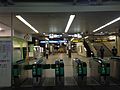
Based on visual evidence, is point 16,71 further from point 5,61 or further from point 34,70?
point 34,70

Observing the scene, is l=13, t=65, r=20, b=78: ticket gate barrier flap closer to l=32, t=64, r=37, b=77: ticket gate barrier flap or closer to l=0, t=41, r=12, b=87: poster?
l=0, t=41, r=12, b=87: poster

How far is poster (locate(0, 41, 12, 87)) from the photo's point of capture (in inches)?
455

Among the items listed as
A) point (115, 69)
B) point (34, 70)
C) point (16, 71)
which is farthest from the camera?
point (115, 69)

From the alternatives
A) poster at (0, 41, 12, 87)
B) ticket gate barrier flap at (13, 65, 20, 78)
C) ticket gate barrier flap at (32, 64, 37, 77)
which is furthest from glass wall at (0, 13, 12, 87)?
ticket gate barrier flap at (32, 64, 37, 77)

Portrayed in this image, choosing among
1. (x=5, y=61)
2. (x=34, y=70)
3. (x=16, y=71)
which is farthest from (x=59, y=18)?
(x=5, y=61)

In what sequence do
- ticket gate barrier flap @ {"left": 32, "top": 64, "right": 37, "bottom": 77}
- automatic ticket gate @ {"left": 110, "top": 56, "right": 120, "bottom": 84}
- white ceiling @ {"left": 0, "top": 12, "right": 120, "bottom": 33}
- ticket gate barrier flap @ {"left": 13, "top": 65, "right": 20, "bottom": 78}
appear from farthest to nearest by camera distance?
automatic ticket gate @ {"left": 110, "top": 56, "right": 120, "bottom": 84} < ticket gate barrier flap @ {"left": 32, "top": 64, "right": 37, "bottom": 77} < ticket gate barrier flap @ {"left": 13, "top": 65, "right": 20, "bottom": 78} < white ceiling @ {"left": 0, "top": 12, "right": 120, "bottom": 33}

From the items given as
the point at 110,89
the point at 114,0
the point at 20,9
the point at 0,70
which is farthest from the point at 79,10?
the point at 0,70

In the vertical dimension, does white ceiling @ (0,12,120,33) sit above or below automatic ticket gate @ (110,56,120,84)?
above

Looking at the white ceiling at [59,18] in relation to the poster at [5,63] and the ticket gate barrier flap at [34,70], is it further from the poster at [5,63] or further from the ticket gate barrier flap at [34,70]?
the ticket gate barrier flap at [34,70]

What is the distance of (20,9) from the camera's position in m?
10.3

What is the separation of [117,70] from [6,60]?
6.18 m

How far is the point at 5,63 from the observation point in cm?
1164

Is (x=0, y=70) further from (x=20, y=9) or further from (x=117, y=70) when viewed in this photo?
(x=117, y=70)

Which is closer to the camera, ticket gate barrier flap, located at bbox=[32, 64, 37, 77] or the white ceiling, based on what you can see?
the white ceiling
